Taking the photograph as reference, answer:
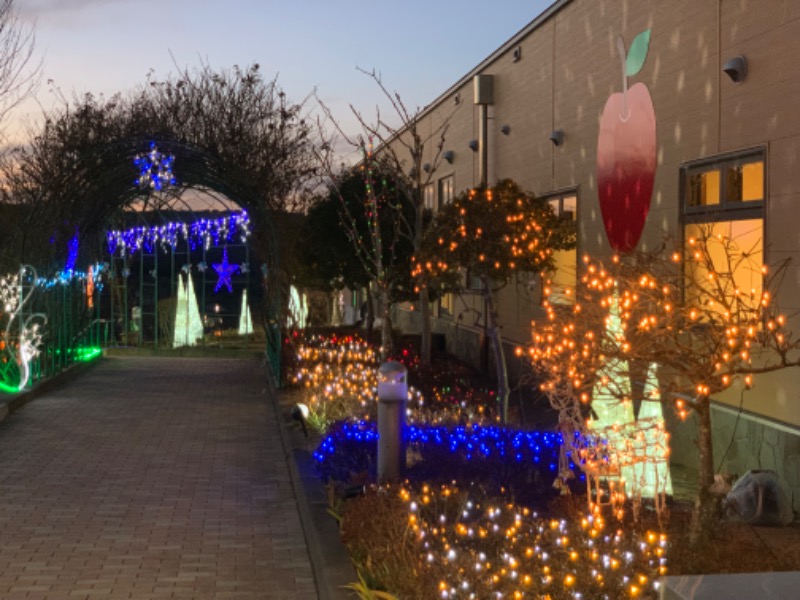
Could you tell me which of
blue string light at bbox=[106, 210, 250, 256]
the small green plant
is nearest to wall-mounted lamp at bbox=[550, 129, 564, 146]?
the small green plant

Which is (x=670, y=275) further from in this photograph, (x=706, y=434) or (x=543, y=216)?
(x=543, y=216)

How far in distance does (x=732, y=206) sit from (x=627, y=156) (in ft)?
9.96

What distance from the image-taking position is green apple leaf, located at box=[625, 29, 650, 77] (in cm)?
1259

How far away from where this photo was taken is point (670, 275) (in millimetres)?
7441

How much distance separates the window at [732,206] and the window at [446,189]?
44.3 feet

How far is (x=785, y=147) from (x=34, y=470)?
7056 millimetres

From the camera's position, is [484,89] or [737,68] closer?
[737,68]

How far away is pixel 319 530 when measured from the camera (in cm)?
770

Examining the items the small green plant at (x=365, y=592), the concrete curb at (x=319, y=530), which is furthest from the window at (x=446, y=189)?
the small green plant at (x=365, y=592)

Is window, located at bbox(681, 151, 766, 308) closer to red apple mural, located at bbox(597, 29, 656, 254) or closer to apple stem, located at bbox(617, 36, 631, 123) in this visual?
red apple mural, located at bbox(597, 29, 656, 254)

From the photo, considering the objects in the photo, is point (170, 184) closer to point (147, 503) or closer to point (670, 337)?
point (147, 503)

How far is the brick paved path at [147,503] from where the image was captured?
712cm

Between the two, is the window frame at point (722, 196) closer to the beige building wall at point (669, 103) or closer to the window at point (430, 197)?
the beige building wall at point (669, 103)

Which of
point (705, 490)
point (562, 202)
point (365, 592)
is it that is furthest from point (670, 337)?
point (562, 202)
